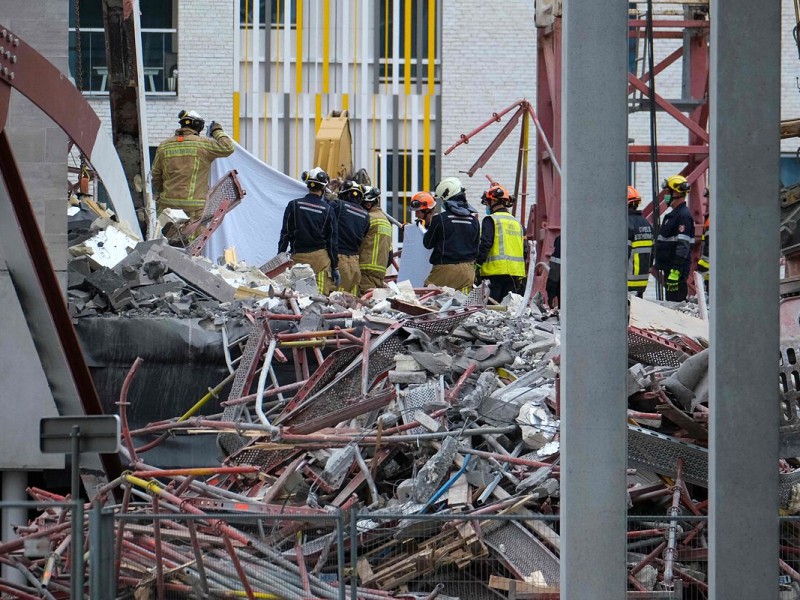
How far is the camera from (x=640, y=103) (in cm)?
1883

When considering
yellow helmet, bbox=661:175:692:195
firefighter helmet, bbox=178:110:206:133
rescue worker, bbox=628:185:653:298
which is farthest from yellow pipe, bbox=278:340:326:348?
yellow helmet, bbox=661:175:692:195

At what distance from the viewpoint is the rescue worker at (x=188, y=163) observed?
1784 cm

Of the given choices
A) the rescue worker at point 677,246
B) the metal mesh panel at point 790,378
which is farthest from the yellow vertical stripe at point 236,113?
the metal mesh panel at point 790,378

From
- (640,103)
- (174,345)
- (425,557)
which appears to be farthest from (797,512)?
(640,103)

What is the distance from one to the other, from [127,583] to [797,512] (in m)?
4.96

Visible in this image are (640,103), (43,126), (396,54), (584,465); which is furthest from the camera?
(396,54)

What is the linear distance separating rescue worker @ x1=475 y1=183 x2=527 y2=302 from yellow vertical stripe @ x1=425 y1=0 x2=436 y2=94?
→ 39.1 ft

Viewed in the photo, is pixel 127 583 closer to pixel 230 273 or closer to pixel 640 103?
pixel 230 273

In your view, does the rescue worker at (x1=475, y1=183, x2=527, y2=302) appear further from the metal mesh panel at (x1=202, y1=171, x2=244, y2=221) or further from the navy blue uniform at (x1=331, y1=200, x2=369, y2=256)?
the metal mesh panel at (x1=202, y1=171, x2=244, y2=221)

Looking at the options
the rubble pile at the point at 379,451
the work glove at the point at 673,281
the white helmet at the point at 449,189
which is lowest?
the rubble pile at the point at 379,451

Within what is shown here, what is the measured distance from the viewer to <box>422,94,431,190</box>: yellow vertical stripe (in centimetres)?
2905

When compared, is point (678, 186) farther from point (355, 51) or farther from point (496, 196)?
point (355, 51)

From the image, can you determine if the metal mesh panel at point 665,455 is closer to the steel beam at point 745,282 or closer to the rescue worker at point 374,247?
the steel beam at point 745,282

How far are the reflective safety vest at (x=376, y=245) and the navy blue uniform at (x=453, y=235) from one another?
932 mm
